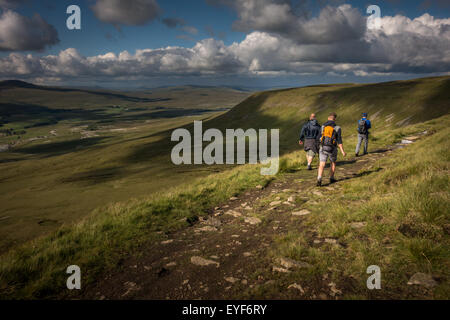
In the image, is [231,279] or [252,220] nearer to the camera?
[231,279]

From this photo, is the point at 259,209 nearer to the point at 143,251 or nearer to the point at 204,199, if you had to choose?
the point at 204,199

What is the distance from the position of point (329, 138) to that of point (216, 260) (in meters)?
7.56

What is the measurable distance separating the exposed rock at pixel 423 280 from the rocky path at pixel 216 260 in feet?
5.21

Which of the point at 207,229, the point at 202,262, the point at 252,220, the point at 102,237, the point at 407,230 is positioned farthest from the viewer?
the point at 252,220

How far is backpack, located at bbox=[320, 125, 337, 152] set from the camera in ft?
33.2

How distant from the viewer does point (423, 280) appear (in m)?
3.76

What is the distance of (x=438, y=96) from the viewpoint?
171 ft

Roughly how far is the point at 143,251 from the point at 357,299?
507 centimetres

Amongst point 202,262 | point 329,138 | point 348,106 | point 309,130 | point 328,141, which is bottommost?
point 202,262

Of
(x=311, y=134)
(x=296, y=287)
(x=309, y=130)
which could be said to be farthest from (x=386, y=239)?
(x=309, y=130)

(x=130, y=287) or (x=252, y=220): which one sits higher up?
(x=252, y=220)

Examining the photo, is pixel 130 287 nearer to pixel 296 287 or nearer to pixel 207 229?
pixel 207 229

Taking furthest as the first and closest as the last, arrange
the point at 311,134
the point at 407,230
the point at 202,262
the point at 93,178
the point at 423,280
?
1. the point at 93,178
2. the point at 311,134
3. the point at 202,262
4. the point at 407,230
5. the point at 423,280
